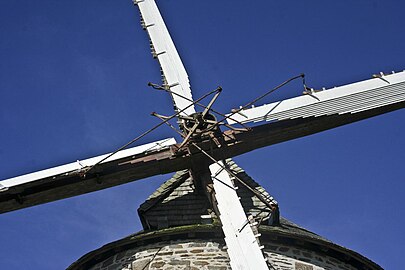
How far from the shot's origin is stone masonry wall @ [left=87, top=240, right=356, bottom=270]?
25.1 feet

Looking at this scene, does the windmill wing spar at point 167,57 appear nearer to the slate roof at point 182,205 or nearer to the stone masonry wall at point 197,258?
the slate roof at point 182,205

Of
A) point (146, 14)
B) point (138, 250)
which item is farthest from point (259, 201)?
point (146, 14)

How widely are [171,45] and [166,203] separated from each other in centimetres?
261

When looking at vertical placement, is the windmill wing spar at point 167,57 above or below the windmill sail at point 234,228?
above

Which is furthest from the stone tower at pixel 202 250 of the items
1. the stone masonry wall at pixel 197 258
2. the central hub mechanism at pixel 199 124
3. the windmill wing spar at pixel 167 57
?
the windmill wing spar at pixel 167 57

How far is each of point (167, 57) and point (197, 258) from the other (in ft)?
11.3

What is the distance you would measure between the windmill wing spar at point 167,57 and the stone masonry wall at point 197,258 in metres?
1.63

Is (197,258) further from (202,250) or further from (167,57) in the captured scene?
(167,57)

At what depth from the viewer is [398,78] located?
9.09 m

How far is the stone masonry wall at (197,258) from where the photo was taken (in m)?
7.66

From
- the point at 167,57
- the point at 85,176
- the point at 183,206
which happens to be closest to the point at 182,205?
the point at 183,206

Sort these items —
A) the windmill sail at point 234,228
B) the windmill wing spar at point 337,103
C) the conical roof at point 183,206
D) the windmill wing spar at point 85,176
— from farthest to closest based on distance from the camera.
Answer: the conical roof at point 183,206, the windmill wing spar at point 337,103, the windmill wing spar at point 85,176, the windmill sail at point 234,228

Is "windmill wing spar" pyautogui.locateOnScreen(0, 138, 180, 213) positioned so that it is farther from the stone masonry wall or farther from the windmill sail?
the stone masonry wall

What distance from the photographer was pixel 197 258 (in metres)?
7.71
